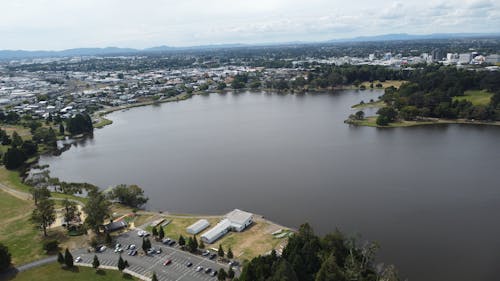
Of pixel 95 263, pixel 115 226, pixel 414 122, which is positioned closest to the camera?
pixel 95 263

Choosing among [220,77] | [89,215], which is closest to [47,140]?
[89,215]

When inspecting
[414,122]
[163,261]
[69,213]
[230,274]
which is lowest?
[163,261]

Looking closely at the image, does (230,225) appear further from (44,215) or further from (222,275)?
(44,215)

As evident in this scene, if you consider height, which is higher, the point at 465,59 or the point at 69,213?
the point at 465,59

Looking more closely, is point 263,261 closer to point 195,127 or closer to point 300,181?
point 300,181

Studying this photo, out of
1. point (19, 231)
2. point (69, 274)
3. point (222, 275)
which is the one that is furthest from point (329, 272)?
point (19, 231)

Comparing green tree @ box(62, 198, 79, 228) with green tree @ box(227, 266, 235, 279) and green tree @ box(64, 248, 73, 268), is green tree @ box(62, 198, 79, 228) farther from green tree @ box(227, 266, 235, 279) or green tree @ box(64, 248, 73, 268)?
green tree @ box(227, 266, 235, 279)

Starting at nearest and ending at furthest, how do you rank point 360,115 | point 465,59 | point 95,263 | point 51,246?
point 95,263, point 51,246, point 360,115, point 465,59
